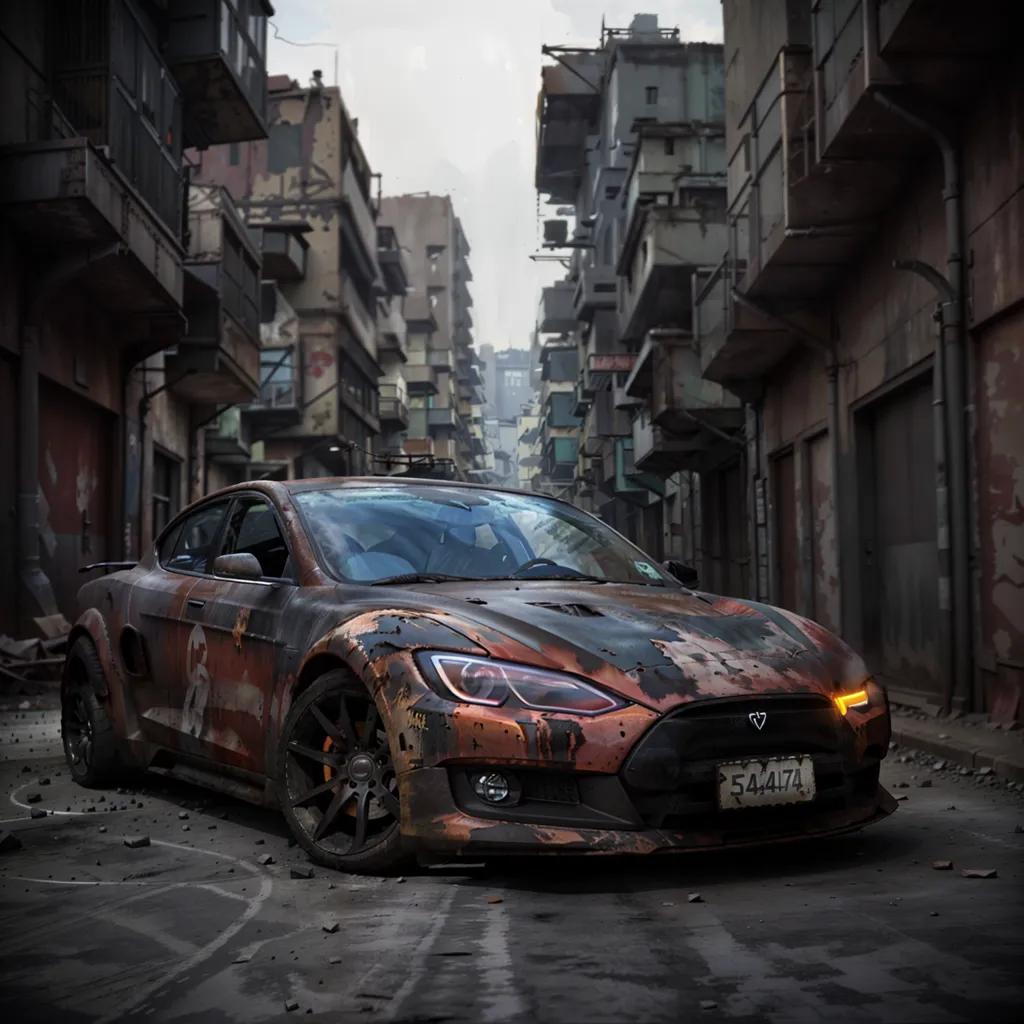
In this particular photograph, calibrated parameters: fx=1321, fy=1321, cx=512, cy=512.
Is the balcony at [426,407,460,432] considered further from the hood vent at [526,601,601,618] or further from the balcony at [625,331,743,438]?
the hood vent at [526,601,601,618]

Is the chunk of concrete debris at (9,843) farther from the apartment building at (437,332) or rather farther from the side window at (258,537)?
the apartment building at (437,332)

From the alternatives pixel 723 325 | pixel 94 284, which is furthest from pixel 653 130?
pixel 94 284

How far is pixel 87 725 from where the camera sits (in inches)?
268

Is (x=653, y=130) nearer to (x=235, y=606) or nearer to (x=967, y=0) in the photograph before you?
(x=967, y=0)

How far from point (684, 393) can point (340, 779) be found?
20.7 metres

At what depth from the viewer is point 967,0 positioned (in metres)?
9.22

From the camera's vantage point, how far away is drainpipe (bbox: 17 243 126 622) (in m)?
15.0

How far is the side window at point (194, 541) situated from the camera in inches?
248

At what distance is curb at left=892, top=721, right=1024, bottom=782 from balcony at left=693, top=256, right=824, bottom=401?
7.83 m

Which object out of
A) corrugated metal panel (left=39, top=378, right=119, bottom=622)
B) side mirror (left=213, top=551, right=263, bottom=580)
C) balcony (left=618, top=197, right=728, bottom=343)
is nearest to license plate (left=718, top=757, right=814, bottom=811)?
side mirror (left=213, top=551, right=263, bottom=580)

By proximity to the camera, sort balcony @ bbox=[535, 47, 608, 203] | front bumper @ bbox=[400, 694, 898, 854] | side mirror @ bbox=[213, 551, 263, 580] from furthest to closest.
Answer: balcony @ bbox=[535, 47, 608, 203] → side mirror @ bbox=[213, 551, 263, 580] → front bumper @ bbox=[400, 694, 898, 854]

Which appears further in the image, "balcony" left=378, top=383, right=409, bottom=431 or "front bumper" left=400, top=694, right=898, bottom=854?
"balcony" left=378, top=383, right=409, bottom=431

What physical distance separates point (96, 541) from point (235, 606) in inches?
580

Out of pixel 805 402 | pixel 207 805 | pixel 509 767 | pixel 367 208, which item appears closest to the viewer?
pixel 509 767
